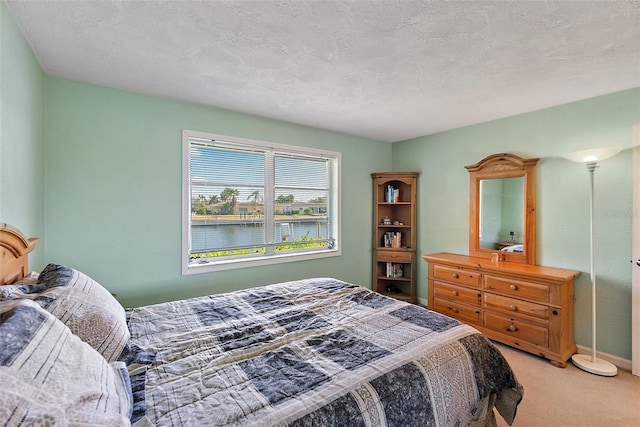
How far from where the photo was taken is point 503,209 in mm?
3264

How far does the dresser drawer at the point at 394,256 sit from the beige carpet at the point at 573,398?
5.69ft

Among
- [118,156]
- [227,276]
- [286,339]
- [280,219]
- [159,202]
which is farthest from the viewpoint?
[280,219]

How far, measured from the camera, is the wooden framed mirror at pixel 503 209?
10.0 ft

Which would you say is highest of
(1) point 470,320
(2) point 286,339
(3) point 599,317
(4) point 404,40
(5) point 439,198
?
(4) point 404,40

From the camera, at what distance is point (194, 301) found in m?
2.19

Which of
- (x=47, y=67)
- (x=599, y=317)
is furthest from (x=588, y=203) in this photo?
(x=47, y=67)

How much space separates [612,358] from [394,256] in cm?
233

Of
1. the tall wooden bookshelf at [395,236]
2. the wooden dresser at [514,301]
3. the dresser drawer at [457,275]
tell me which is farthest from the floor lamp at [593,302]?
the tall wooden bookshelf at [395,236]

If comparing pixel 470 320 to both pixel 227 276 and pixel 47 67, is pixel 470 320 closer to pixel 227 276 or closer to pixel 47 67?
pixel 227 276

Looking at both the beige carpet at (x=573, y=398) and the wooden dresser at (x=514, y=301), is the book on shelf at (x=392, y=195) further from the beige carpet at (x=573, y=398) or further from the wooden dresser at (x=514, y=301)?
the beige carpet at (x=573, y=398)

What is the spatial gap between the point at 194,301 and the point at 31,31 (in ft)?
6.51

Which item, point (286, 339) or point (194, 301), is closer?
point (286, 339)

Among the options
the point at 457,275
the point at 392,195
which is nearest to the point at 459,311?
the point at 457,275

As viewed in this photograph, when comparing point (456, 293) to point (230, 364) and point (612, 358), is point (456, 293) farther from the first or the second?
point (230, 364)
